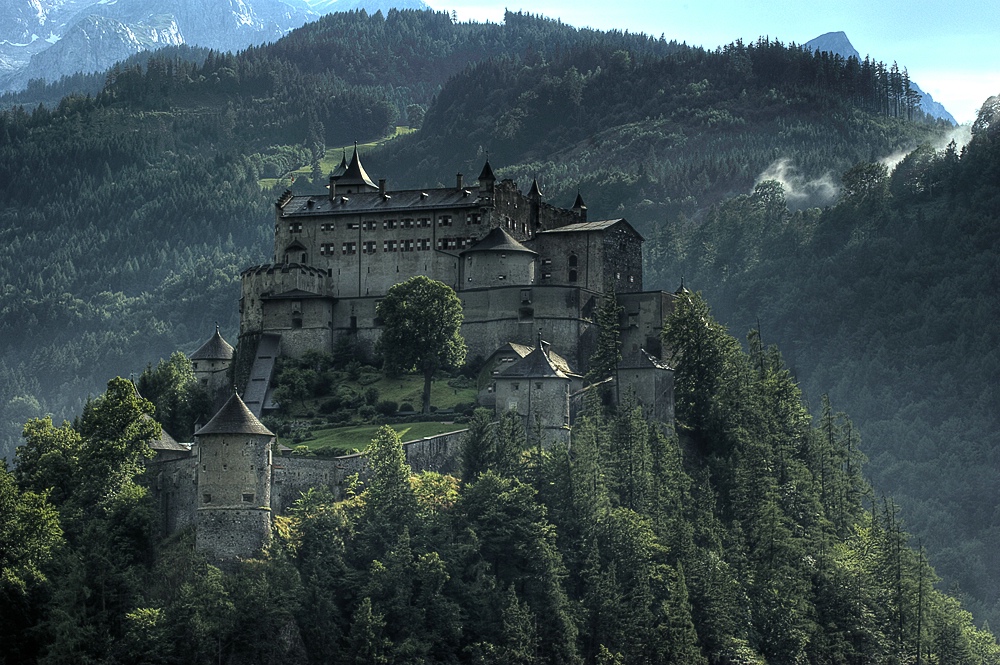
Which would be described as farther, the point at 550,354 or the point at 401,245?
the point at 401,245

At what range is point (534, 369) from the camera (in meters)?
96.9

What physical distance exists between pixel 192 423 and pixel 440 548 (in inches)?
1153

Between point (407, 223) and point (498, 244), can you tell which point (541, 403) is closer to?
point (498, 244)

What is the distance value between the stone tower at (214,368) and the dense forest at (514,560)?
70.1ft

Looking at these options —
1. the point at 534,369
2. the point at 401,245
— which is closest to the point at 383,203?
the point at 401,245

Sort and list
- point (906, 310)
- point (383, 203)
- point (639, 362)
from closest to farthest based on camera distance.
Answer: point (639, 362) < point (383, 203) < point (906, 310)

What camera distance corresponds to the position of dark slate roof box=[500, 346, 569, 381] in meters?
96.6

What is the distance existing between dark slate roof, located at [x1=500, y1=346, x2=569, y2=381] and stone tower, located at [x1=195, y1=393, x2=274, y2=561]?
749 inches

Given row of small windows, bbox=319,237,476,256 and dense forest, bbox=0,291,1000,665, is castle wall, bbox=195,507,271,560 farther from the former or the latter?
row of small windows, bbox=319,237,476,256

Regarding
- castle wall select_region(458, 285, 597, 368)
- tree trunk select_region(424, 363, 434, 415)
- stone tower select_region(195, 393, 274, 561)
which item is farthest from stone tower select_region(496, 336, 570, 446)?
stone tower select_region(195, 393, 274, 561)

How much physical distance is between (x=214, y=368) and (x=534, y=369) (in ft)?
98.8

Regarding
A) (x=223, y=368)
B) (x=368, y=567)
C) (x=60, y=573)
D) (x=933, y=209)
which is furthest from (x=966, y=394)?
(x=60, y=573)

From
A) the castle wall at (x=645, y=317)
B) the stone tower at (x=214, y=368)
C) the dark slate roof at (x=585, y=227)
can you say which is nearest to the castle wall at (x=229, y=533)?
the stone tower at (x=214, y=368)

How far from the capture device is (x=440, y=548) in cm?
8800
